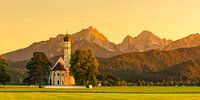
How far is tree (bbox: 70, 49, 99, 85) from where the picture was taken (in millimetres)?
122625

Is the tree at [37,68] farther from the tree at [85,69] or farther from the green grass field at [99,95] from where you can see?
the green grass field at [99,95]

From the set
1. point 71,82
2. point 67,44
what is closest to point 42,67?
point 71,82

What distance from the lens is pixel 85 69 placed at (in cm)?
12281

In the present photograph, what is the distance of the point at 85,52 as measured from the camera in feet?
413

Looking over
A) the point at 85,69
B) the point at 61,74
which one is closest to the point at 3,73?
the point at 85,69

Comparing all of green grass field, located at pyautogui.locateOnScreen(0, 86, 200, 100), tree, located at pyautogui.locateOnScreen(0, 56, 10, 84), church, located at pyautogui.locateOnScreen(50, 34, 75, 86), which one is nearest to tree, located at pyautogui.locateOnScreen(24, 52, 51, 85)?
tree, located at pyautogui.locateOnScreen(0, 56, 10, 84)

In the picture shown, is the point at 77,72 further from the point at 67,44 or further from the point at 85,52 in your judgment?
the point at 67,44

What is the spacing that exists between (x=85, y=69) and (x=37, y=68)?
2287cm

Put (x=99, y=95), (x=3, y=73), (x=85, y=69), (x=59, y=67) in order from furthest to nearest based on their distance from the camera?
(x=59, y=67)
(x=3, y=73)
(x=85, y=69)
(x=99, y=95)

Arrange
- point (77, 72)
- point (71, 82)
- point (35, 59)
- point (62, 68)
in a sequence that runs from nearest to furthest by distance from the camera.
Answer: point (77, 72) → point (35, 59) → point (71, 82) → point (62, 68)

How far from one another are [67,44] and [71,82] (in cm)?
2390

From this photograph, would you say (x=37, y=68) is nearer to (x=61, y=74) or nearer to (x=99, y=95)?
(x=61, y=74)

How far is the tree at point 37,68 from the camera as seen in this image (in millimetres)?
140750

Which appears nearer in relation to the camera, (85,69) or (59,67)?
(85,69)
